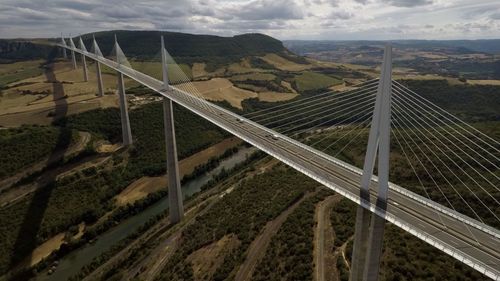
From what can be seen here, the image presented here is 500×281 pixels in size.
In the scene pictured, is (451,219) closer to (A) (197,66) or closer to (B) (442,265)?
(B) (442,265)

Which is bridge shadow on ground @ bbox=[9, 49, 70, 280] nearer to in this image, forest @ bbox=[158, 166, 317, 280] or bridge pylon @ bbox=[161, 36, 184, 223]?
bridge pylon @ bbox=[161, 36, 184, 223]

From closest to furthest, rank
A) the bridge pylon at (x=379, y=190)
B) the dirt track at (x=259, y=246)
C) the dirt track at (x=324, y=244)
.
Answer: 1. the bridge pylon at (x=379, y=190)
2. the dirt track at (x=324, y=244)
3. the dirt track at (x=259, y=246)

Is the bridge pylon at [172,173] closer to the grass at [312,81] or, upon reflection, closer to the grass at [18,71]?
the grass at [312,81]

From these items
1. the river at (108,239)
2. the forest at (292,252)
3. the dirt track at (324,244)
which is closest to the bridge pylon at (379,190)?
the dirt track at (324,244)

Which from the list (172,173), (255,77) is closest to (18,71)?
(255,77)

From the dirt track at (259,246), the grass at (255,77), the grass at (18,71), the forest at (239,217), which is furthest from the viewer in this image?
the grass at (18,71)
